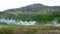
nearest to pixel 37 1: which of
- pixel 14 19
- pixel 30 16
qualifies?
pixel 30 16

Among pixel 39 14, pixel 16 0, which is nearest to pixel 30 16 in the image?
pixel 39 14

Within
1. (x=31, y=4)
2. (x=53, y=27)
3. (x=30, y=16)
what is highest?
(x=31, y=4)

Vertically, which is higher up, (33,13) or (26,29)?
(33,13)

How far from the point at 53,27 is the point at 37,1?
0.32 m

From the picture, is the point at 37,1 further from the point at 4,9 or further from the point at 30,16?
the point at 4,9

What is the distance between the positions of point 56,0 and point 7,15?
527 millimetres

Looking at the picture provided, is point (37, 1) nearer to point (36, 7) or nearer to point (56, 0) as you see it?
point (36, 7)

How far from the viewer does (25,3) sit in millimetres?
1739

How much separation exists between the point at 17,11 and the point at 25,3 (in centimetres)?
12

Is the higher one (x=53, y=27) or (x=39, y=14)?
(x=39, y=14)

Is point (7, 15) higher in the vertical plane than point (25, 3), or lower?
lower

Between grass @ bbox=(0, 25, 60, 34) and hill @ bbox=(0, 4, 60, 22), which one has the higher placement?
hill @ bbox=(0, 4, 60, 22)

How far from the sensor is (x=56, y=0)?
5.63 feet

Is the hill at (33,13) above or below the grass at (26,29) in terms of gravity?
above
